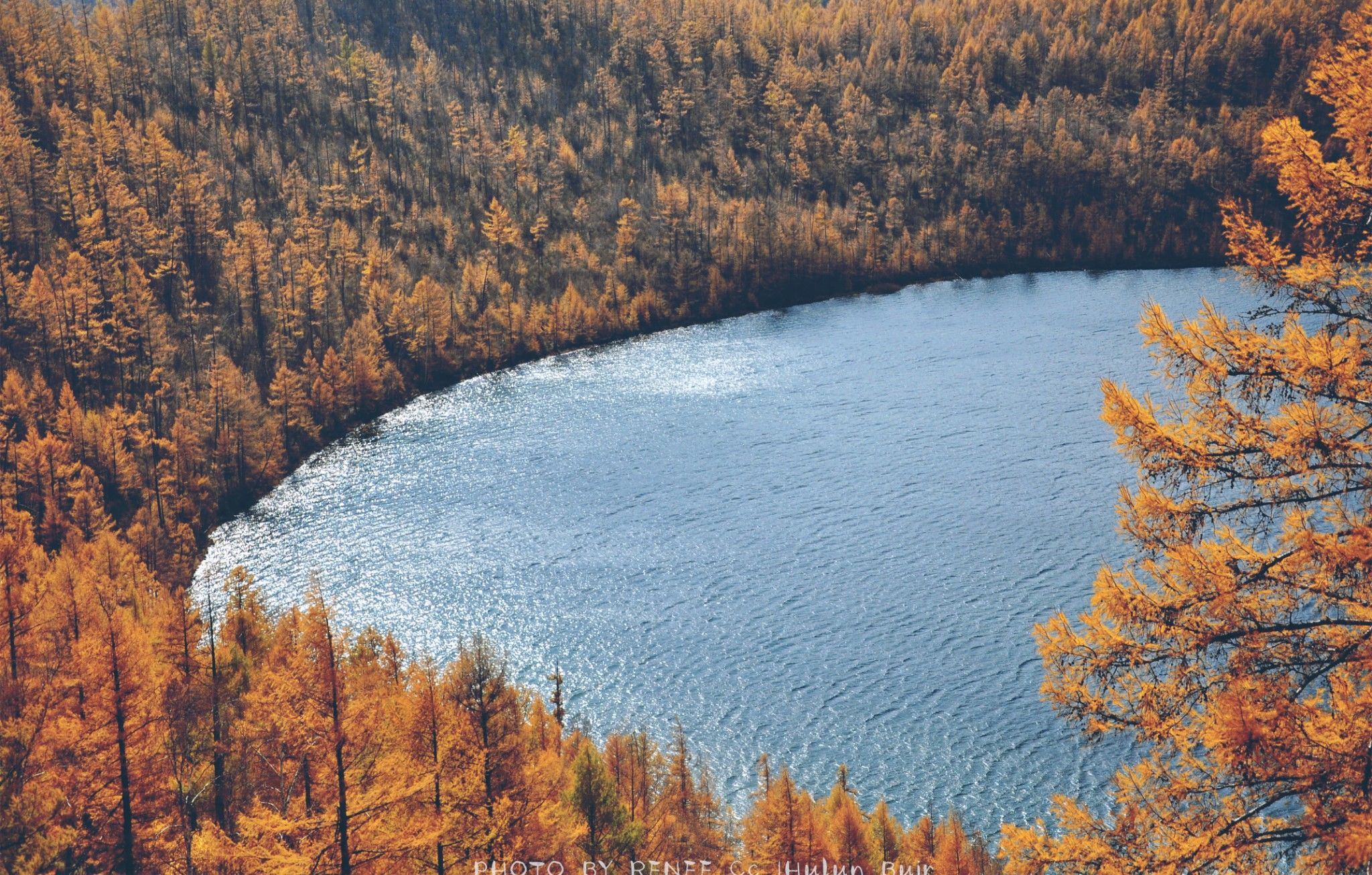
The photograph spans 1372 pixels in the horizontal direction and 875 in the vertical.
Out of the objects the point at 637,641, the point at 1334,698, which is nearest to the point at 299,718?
the point at 1334,698

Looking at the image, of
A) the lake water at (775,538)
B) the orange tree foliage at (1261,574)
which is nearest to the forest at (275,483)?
→ the orange tree foliage at (1261,574)

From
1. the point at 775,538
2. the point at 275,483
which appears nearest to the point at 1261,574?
the point at 775,538

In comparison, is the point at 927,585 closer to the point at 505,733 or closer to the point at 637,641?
the point at 637,641

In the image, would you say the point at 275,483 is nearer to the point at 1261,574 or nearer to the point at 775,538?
the point at 775,538

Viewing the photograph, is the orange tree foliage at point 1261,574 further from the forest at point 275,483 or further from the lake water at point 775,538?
the lake water at point 775,538

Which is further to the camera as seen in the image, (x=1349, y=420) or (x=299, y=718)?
(x=299, y=718)

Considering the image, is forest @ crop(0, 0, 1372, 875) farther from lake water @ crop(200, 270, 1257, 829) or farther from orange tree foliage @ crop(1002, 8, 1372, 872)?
lake water @ crop(200, 270, 1257, 829)
